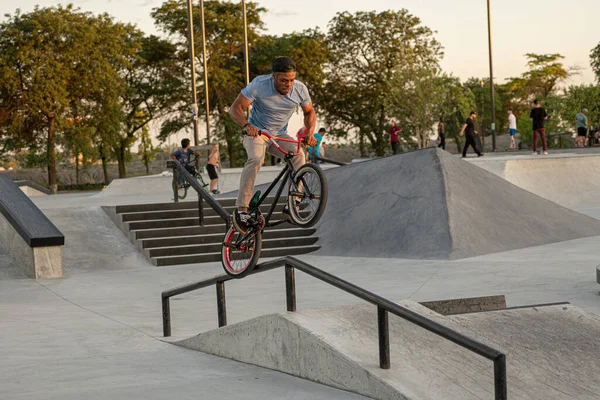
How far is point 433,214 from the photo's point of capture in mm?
14109

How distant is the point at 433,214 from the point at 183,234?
191 inches

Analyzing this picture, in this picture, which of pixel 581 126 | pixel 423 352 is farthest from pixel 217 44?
pixel 423 352

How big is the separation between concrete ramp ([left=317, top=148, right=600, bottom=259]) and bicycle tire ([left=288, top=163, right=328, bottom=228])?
20.1 feet

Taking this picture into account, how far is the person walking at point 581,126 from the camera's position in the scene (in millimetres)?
Answer: 30844

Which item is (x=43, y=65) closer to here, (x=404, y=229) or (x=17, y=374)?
(x=404, y=229)

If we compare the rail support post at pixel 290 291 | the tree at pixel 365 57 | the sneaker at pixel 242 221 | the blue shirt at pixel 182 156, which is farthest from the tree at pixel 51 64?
the rail support post at pixel 290 291

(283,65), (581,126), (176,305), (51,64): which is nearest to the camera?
(283,65)

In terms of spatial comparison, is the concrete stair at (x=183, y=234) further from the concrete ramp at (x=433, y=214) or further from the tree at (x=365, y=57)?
the tree at (x=365, y=57)

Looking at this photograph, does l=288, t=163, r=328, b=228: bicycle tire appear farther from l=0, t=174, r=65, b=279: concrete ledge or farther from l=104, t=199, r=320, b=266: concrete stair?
l=104, t=199, r=320, b=266: concrete stair

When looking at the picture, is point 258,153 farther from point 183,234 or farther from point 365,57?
point 365,57

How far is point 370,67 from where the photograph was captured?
5669 cm

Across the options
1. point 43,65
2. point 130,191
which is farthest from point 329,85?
point 130,191

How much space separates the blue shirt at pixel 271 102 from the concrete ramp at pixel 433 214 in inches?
256

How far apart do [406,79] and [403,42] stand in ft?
12.4
